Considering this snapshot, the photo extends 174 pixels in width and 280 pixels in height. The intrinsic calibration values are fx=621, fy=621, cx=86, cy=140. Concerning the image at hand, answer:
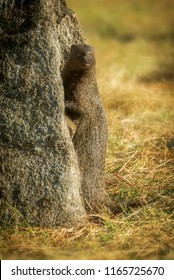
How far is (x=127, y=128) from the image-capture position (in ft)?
22.8

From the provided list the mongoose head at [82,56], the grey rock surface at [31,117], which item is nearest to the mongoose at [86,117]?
the mongoose head at [82,56]

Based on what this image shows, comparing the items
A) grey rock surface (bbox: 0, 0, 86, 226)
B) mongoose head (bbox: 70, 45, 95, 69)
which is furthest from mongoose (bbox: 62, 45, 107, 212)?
grey rock surface (bbox: 0, 0, 86, 226)

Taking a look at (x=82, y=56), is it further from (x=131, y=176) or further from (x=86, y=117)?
(x=131, y=176)

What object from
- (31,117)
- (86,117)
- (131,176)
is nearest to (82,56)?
(86,117)

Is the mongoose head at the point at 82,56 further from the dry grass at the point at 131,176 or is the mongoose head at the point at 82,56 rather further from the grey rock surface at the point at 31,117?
the dry grass at the point at 131,176

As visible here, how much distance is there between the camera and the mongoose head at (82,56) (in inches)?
170

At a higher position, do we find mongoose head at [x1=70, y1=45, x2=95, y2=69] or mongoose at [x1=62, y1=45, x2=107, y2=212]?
mongoose head at [x1=70, y1=45, x2=95, y2=69]

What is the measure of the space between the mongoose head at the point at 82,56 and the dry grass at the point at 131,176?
107 cm

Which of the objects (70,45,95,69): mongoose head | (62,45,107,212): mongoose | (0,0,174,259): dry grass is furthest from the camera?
(62,45,107,212): mongoose

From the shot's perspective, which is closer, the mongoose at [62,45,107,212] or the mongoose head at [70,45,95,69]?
the mongoose head at [70,45,95,69]

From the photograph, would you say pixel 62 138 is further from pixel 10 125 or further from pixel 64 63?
pixel 64 63

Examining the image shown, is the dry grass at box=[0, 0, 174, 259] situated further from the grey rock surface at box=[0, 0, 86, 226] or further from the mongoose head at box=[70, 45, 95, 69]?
the mongoose head at box=[70, 45, 95, 69]

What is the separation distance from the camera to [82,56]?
4316mm

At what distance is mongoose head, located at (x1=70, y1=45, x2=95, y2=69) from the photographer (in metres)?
4.31
